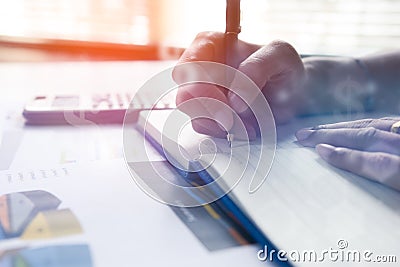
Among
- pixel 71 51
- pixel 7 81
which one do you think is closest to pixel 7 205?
pixel 7 81

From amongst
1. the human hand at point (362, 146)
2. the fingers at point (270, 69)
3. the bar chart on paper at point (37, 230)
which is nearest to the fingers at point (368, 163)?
the human hand at point (362, 146)

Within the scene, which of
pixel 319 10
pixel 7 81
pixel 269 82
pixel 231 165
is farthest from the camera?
pixel 319 10

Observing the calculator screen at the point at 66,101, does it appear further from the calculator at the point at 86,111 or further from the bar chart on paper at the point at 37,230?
the bar chart on paper at the point at 37,230

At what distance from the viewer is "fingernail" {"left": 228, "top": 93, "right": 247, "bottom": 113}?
1.53 feet

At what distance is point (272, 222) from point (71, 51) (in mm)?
1478

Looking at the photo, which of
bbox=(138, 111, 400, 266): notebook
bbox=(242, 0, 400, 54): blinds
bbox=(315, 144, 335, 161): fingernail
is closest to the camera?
bbox=(138, 111, 400, 266): notebook

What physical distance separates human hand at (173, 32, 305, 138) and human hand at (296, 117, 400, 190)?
7 centimetres

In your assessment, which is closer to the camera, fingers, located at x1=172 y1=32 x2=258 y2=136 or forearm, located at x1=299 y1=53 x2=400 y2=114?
fingers, located at x1=172 y1=32 x2=258 y2=136

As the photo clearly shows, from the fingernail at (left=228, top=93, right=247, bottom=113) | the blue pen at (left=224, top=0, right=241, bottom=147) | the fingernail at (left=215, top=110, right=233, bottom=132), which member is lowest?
the fingernail at (left=215, top=110, right=233, bottom=132)

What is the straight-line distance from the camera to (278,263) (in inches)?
11.5

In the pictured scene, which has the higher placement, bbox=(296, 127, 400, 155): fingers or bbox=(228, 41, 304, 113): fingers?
bbox=(228, 41, 304, 113): fingers

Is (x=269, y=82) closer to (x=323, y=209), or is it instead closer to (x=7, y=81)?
(x=323, y=209)

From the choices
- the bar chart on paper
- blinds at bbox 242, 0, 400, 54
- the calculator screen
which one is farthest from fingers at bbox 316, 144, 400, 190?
blinds at bbox 242, 0, 400, 54

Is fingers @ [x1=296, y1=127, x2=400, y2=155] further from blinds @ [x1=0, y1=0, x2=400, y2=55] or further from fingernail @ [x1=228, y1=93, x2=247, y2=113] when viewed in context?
blinds @ [x1=0, y1=0, x2=400, y2=55]
